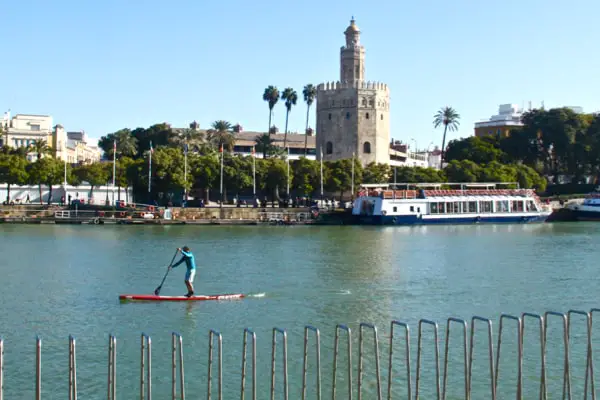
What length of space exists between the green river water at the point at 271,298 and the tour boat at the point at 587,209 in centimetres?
3470

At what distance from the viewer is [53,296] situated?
34.2m

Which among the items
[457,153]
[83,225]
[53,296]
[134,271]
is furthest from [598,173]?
[53,296]

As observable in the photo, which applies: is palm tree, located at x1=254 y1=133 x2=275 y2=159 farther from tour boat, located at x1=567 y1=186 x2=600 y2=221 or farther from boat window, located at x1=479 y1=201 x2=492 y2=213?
tour boat, located at x1=567 y1=186 x2=600 y2=221

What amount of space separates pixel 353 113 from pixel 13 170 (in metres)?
49.5

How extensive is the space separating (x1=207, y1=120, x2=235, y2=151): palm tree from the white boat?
40465 mm

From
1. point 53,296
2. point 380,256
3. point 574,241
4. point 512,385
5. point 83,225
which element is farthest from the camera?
point 83,225

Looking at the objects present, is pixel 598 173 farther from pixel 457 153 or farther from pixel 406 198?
pixel 406 198

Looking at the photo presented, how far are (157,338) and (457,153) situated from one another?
331ft

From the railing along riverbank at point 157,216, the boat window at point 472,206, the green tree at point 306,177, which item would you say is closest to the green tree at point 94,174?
the railing along riverbank at point 157,216

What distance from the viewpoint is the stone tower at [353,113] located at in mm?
119375

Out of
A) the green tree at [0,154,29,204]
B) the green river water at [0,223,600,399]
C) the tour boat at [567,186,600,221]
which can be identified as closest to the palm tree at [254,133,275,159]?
the green tree at [0,154,29,204]

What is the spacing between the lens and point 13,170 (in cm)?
9062

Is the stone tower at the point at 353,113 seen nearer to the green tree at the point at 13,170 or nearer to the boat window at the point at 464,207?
the boat window at the point at 464,207

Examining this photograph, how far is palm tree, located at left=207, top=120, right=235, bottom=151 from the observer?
129m
